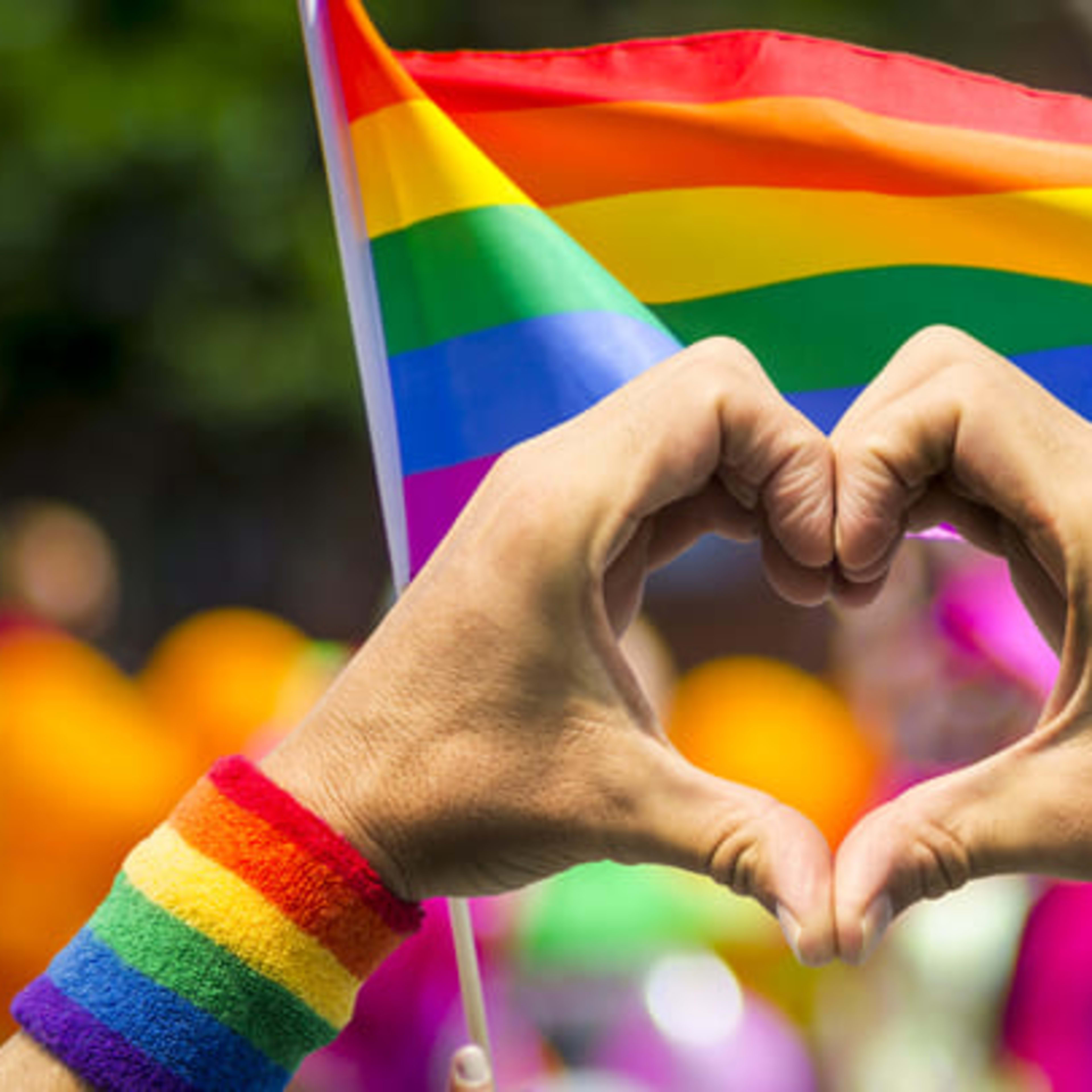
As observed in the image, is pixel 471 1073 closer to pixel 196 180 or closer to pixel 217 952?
pixel 217 952

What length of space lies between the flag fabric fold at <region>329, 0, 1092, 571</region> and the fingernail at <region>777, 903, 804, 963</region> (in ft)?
2.96

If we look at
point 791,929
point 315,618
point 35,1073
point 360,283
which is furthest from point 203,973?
point 315,618

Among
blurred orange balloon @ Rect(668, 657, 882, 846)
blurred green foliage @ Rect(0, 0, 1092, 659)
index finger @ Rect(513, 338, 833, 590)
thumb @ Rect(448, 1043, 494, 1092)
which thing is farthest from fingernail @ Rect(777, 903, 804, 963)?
blurred green foliage @ Rect(0, 0, 1092, 659)

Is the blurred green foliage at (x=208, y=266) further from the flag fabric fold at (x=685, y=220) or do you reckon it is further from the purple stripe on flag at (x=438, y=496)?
the purple stripe on flag at (x=438, y=496)

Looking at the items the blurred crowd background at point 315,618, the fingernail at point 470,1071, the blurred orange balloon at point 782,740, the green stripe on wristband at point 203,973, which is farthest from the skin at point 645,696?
the blurred orange balloon at point 782,740

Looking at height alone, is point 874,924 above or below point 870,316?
below

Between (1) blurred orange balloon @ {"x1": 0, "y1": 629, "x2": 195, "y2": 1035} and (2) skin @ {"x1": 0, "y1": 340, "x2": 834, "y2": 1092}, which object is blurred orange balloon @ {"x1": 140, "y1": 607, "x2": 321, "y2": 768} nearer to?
(1) blurred orange balloon @ {"x1": 0, "y1": 629, "x2": 195, "y2": 1035}

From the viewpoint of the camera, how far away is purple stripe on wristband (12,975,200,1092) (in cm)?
128

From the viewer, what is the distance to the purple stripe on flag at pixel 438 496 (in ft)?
6.89

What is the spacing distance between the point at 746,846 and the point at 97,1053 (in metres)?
0.52

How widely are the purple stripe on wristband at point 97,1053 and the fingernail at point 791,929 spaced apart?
1.54 feet

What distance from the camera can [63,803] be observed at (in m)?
3.05

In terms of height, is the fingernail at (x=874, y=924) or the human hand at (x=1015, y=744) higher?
the human hand at (x=1015, y=744)

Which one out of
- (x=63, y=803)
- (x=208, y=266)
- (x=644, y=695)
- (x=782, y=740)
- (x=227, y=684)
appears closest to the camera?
(x=644, y=695)
